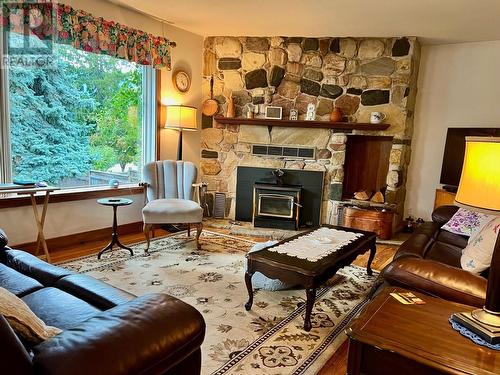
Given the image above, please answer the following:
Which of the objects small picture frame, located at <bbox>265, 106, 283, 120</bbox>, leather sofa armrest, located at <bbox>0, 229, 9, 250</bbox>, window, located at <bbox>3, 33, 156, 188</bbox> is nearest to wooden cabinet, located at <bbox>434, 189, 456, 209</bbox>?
small picture frame, located at <bbox>265, 106, 283, 120</bbox>

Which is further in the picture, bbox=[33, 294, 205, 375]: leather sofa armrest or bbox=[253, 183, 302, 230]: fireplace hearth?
bbox=[253, 183, 302, 230]: fireplace hearth

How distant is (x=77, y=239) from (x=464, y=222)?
12.4ft

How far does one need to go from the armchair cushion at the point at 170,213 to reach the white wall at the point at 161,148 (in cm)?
77

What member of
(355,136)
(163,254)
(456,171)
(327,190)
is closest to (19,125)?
(163,254)

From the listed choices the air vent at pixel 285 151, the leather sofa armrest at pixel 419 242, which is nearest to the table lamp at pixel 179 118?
the air vent at pixel 285 151

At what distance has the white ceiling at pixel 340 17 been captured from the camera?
3428mm

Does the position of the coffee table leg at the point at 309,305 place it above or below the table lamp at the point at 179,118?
below

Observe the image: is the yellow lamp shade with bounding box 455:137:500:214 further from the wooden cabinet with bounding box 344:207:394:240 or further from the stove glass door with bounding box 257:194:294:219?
the stove glass door with bounding box 257:194:294:219

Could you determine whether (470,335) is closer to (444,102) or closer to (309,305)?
(309,305)

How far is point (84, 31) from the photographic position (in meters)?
3.51

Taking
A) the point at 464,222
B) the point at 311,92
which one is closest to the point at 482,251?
the point at 464,222

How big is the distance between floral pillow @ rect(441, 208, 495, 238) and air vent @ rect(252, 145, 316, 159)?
6.81 ft

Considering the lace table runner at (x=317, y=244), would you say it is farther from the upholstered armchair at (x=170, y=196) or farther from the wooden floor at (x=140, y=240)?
the upholstered armchair at (x=170, y=196)

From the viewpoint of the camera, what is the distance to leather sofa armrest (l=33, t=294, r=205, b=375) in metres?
0.88
